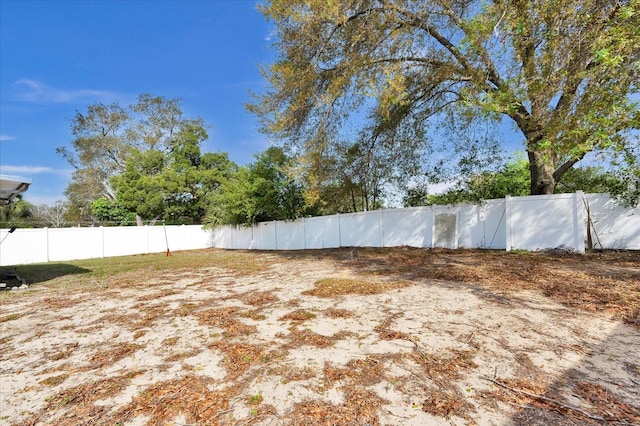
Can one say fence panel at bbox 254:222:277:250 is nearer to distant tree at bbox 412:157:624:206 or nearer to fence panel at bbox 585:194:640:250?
distant tree at bbox 412:157:624:206

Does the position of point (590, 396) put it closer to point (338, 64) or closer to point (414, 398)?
point (414, 398)

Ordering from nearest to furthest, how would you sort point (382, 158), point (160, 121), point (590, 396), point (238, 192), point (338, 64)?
point (590, 396)
point (338, 64)
point (382, 158)
point (238, 192)
point (160, 121)

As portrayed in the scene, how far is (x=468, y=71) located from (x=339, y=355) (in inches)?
284

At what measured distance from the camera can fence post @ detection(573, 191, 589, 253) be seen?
25.6 feet

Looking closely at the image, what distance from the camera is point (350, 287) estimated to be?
18.1 ft

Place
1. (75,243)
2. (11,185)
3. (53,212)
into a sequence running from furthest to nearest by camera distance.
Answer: (53,212) < (75,243) < (11,185)

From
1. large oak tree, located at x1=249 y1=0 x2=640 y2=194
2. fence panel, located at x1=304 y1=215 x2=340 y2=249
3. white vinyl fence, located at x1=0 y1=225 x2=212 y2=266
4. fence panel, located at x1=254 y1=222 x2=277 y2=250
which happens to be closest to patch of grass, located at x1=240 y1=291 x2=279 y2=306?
large oak tree, located at x1=249 y1=0 x2=640 y2=194

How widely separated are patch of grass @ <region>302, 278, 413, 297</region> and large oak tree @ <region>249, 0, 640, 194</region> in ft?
10.7

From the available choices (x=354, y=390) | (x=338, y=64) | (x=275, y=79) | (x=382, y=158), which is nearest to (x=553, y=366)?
(x=354, y=390)

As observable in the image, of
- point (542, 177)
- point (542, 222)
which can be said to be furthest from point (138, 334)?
point (542, 177)

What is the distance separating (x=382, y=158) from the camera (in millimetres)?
11398

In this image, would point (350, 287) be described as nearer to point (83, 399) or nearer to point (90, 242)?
point (83, 399)

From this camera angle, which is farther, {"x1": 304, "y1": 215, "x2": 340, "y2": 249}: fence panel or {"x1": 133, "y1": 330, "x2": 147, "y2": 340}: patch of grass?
{"x1": 304, "y1": 215, "x2": 340, "y2": 249}: fence panel

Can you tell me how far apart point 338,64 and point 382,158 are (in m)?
4.30
